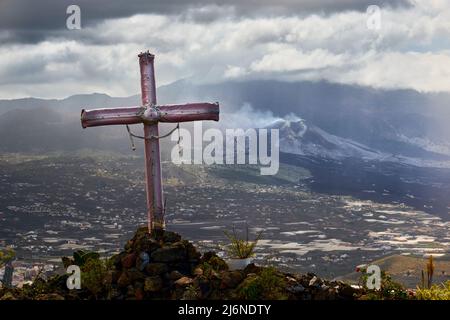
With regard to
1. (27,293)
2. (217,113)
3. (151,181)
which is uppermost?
(217,113)

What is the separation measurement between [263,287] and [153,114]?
8695 mm

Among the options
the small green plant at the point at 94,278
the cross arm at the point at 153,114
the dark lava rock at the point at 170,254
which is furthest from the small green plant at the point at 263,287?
the cross arm at the point at 153,114

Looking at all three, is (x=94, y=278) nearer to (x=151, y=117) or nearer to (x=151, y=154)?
(x=151, y=154)

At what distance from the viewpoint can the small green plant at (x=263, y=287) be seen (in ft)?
79.8

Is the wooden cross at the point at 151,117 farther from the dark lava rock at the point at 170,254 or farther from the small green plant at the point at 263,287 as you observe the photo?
the small green plant at the point at 263,287

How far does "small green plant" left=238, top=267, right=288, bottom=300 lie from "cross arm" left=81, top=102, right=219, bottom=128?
288 inches

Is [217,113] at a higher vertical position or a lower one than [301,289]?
higher

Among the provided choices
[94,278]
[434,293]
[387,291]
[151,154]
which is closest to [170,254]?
[94,278]

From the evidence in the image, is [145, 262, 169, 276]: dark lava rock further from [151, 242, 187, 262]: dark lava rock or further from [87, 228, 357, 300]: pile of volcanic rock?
[151, 242, 187, 262]: dark lava rock

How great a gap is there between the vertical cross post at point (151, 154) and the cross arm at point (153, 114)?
1.46 feet

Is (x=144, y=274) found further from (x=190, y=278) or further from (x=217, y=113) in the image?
(x=217, y=113)

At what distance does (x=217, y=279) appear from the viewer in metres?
25.5
